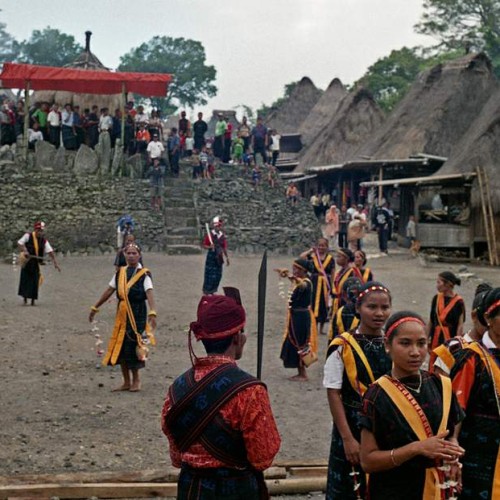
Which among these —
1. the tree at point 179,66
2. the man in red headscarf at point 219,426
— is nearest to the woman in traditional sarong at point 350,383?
the man in red headscarf at point 219,426

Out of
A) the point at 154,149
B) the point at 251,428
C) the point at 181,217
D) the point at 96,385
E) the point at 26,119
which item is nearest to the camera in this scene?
the point at 251,428

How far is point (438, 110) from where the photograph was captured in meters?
33.0

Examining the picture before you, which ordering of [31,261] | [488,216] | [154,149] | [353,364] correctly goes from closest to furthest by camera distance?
1. [353,364]
2. [31,261]
3. [488,216]
4. [154,149]

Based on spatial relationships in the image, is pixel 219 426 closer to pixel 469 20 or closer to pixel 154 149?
pixel 154 149

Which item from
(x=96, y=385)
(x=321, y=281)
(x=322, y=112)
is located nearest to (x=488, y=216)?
(x=321, y=281)

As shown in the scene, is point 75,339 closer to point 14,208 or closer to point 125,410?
point 125,410

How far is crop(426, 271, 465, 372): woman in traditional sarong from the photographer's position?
8727 millimetres

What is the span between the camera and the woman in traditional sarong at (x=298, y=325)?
10125 mm

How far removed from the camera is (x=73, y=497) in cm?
572

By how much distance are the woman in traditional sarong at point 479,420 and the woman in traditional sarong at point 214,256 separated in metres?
12.0

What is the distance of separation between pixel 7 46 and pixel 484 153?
65694mm

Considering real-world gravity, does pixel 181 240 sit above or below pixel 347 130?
below

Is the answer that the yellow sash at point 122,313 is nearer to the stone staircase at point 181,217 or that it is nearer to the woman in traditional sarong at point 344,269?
the woman in traditional sarong at point 344,269

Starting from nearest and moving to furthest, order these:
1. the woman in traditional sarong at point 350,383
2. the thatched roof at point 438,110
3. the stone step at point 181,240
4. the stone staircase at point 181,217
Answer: the woman in traditional sarong at point 350,383 → the stone staircase at point 181,217 → the stone step at point 181,240 → the thatched roof at point 438,110
